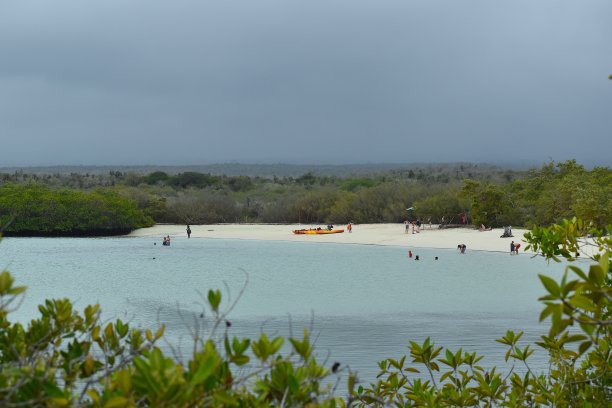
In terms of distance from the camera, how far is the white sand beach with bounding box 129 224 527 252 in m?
36.2

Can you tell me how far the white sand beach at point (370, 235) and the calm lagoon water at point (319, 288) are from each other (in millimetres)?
1596

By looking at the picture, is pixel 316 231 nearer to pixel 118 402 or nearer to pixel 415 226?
→ pixel 415 226

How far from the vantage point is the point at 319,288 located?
79.4 ft

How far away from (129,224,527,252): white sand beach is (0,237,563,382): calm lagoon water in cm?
160

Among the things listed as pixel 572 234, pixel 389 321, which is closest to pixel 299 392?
pixel 572 234

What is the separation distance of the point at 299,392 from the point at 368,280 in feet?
76.3

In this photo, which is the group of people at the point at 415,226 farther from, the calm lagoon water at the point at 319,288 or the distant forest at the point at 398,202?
the calm lagoon water at the point at 319,288

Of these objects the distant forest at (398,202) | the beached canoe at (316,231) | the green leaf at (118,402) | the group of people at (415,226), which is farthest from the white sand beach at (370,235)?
the green leaf at (118,402)

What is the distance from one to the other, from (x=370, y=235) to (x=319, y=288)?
18522mm

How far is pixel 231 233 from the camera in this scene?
151ft

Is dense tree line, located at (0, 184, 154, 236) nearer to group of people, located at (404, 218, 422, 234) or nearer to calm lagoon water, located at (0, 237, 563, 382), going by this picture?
calm lagoon water, located at (0, 237, 563, 382)

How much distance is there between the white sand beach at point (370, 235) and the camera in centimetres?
3619

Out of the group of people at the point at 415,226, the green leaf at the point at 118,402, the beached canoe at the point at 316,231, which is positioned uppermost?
the green leaf at the point at 118,402

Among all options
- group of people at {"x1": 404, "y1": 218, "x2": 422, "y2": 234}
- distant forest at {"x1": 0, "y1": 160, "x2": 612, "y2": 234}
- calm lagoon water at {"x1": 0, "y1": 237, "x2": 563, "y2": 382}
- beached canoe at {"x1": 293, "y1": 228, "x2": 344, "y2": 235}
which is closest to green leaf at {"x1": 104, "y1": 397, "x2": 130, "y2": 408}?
calm lagoon water at {"x1": 0, "y1": 237, "x2": 563, "y2": 382}
